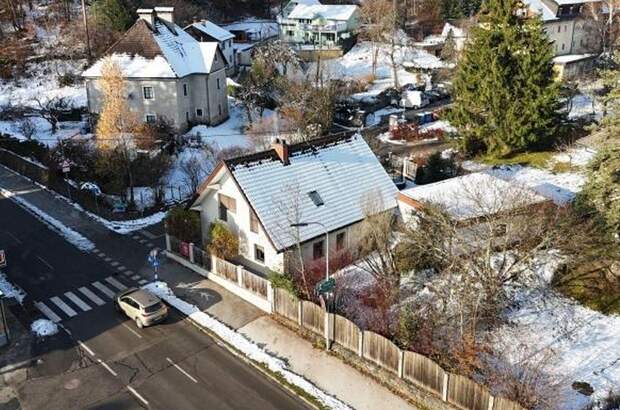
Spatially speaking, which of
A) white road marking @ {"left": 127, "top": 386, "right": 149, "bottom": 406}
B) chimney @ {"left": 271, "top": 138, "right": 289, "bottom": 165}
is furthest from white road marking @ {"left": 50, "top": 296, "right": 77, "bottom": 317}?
chimney @ {"left": 271, "top": 138, "right": 289, "bottom": 165}

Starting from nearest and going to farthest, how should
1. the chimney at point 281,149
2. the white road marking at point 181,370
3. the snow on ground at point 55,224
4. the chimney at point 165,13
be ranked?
the white road marking at point 181,370 → the chimney at point 281,149 → the snow on ground at point 55,224 → the chimney at point 165,13

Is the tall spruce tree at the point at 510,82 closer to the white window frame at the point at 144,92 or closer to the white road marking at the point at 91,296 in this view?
the white window frame at the point at 144,92

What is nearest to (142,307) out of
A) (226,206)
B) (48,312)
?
(48,312)

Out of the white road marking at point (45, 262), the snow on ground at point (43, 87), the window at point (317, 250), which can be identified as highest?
the snow on ground at point (43, 87)

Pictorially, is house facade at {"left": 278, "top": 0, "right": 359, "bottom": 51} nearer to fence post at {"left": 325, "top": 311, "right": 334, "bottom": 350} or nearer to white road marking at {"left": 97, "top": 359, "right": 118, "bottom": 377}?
fence post at {"left": 325, "top": 311, "right": 334, "bottom": 350}

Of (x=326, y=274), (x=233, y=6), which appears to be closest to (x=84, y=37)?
(x=233, y=6)

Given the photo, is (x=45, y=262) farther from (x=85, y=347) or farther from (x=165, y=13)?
(x=165, y=13)

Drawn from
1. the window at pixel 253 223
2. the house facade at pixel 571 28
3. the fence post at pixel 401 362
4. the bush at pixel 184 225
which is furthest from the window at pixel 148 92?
the house facade at pixel 571 28

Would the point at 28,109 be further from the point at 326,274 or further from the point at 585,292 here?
the point at 585,292
